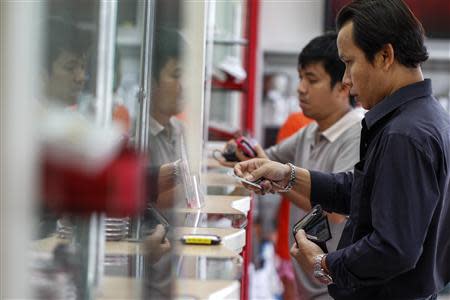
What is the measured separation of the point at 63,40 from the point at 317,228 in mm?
1088

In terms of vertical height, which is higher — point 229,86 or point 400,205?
point 229,86

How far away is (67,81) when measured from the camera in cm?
115

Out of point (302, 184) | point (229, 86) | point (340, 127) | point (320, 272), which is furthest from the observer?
point (229, 86)

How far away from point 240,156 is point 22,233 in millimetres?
2045

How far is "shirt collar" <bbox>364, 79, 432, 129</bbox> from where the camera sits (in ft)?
5.86

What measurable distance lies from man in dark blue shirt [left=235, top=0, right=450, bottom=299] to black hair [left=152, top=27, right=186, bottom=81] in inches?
20.5

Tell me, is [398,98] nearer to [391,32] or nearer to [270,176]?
[391,32]

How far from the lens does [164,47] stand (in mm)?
1396

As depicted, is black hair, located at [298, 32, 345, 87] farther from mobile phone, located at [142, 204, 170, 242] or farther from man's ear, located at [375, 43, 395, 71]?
mobile phone, located at [142, 204, 170, 242]

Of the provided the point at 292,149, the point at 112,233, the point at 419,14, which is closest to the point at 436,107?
the point at 112,233

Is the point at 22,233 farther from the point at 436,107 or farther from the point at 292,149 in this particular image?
the point at 292,149

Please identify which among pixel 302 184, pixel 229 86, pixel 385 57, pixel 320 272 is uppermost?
pixel 385 57

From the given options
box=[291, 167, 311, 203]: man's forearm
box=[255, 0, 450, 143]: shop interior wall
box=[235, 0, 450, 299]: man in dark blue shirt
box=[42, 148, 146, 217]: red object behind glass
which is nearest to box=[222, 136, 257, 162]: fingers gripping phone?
box=[291, 167, 311, 203]: man's forearm

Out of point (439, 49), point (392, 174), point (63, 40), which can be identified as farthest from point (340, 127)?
point (439, 49)
